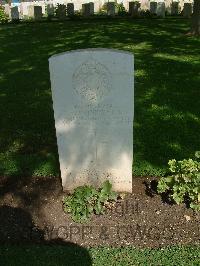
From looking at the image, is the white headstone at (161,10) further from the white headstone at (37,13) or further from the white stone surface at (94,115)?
the white stone surface at (94,115)

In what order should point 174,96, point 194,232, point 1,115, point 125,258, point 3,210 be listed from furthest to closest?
point 174,96, point 1,115, point 3,210, point 194,232, point 125,258

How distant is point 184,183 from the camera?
17.4 feet

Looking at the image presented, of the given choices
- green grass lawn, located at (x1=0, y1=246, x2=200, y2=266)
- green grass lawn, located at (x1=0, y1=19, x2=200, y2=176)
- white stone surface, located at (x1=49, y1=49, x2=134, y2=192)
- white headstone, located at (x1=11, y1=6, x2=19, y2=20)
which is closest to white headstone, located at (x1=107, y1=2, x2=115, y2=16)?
white headstone, located at (x1=11, y1=6, x2=19, y2=20)

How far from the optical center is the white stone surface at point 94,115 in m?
4.92

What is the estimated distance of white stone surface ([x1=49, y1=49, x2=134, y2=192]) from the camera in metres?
4.92

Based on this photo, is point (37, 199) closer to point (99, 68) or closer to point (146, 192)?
point (146, 192)

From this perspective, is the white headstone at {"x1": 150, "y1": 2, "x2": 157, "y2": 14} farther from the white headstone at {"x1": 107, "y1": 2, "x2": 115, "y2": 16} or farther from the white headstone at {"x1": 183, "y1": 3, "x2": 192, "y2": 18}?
the white headstone at {"x1": 107, "y1": 2, "x2": 115, "y2": 16}

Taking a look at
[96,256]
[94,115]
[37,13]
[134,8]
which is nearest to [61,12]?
[37,13]

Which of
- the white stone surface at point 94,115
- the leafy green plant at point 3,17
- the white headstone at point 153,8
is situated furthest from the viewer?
the white headstone at point 153,8

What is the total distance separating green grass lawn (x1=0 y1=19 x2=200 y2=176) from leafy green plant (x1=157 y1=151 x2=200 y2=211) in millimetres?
722

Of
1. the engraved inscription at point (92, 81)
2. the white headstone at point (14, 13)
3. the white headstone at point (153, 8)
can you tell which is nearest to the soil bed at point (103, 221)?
the engraved inscription at point (92, 81)

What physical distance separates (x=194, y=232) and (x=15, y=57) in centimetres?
946

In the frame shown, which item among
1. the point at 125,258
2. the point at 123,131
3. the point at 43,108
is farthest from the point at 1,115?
the point at 125,258

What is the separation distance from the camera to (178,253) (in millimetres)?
4820
